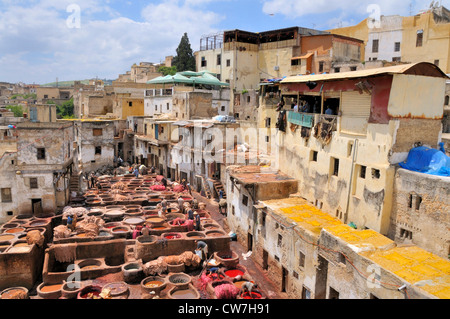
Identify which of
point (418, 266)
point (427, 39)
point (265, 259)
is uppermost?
point (427, 39)

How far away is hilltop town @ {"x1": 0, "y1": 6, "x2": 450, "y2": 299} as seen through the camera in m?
13.3

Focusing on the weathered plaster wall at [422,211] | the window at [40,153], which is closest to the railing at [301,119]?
the weathered plaster wall at [422,211]

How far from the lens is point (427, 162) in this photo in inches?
556

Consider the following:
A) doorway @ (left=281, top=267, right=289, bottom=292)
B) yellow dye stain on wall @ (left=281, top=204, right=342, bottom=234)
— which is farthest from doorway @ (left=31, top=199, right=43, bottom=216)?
doorway @ (left=281, top=267, right=289, bottom=292)

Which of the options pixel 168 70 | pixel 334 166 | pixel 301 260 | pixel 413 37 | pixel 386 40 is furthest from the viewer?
pixel 168 70

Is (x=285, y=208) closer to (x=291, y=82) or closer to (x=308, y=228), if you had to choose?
(x=308, y=228)

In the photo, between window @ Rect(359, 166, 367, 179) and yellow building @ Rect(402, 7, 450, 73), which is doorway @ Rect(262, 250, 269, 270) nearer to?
window @ Rect(359, 166, 367, 179)

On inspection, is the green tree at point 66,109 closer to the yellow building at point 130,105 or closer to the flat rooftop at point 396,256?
the yellow building at point 130,105

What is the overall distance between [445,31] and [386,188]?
2860 cm

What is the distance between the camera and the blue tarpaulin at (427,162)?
13.6 metres

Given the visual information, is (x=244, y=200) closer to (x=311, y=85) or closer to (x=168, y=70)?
(x=311, y=85)

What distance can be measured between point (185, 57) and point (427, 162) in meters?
49.3

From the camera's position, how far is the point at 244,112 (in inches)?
1640

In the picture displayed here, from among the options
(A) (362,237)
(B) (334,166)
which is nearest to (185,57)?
(B) (334,166)
